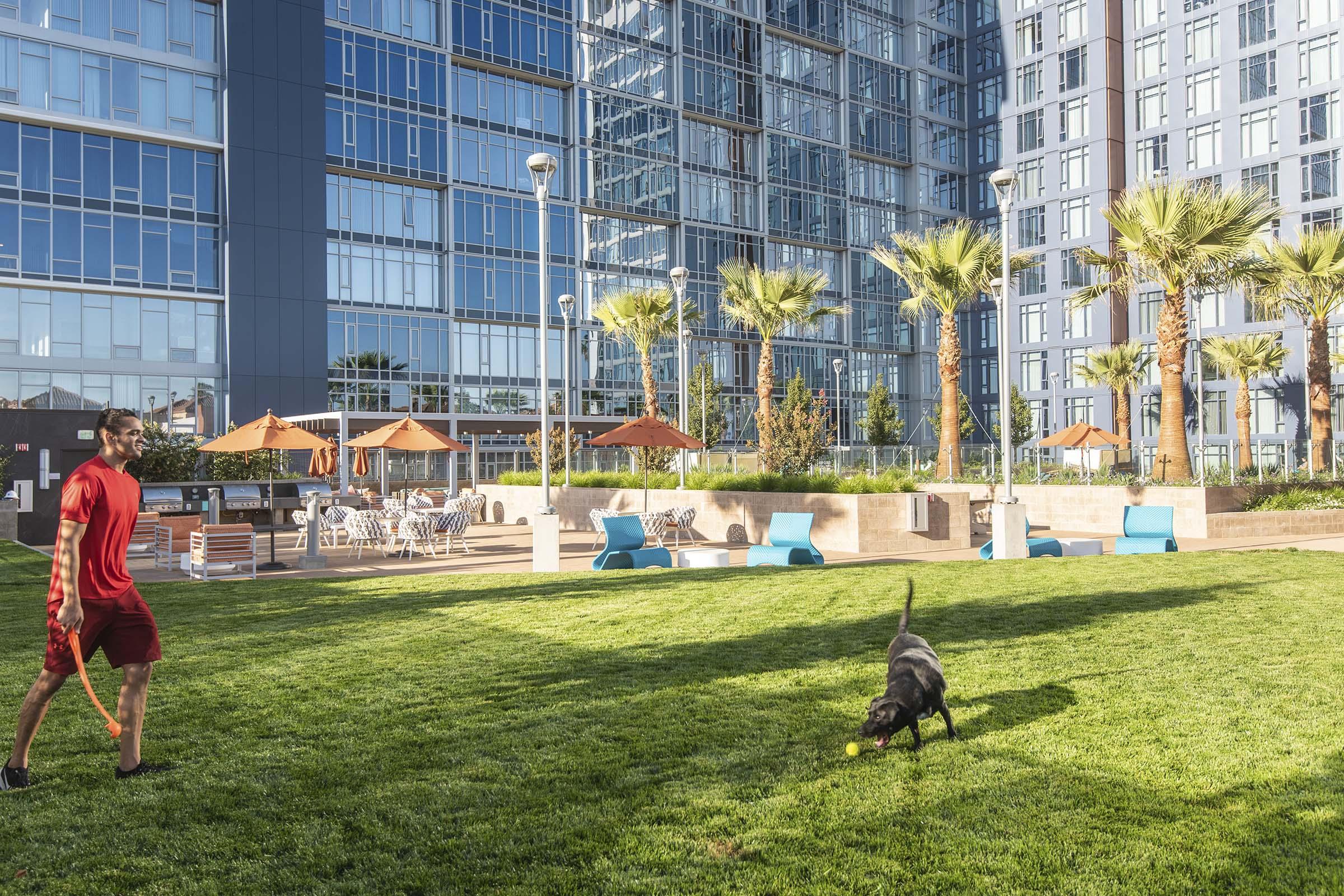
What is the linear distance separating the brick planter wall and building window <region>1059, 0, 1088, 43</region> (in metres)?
47.7

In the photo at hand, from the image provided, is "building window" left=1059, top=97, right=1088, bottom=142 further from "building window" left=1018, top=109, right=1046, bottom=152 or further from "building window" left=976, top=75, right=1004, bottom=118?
"building window" left=976, top=75, right=1004, bottom=118

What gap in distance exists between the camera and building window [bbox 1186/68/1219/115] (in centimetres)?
5100

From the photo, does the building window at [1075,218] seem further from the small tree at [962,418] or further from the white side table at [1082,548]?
the white side table at [1082,548]

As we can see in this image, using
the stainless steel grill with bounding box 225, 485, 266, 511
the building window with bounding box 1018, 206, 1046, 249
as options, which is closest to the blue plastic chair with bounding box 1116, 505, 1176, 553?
the stainless steel grill with bounding box 225, 485, 266, 511

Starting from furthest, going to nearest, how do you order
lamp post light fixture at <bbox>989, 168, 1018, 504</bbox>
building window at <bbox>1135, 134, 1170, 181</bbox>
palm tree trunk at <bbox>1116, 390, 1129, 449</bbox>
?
building window at <bbox>1135, 134, 1170, 181</bbox>
palm tree trunk at <bbox>1116, 390, 1129, 449</bbox>
lamp post light fixture at <bbox>989, 168, 1018, 504</bbox>

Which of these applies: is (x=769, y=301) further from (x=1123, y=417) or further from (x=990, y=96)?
(x=990, y=96)

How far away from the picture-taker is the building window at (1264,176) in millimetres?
48312

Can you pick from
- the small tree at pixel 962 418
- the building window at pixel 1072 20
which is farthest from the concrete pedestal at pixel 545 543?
the building window at pixel 1072 20

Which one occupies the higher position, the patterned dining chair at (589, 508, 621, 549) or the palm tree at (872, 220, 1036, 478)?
the palm tree at (872, 220, 1036, 478)

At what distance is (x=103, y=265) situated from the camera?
38812 millimetres

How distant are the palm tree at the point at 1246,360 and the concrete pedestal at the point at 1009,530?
34257 mm

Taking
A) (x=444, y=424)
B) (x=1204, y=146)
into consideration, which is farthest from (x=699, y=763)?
(x=1204, y=146)

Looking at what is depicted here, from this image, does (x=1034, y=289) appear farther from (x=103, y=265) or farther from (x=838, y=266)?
(x=103, y=265)

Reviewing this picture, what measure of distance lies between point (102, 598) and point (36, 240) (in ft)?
130
